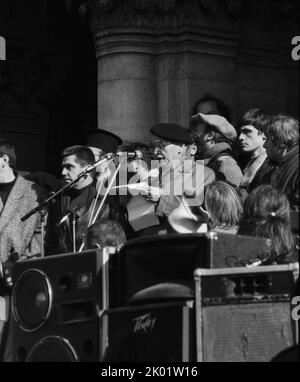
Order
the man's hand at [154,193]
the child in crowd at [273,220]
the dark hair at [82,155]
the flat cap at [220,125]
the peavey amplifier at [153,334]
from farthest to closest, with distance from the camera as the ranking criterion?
the dark hair at [82,155]
the flat cap at [220,125]
the man's hand at [154,193]
the child in crowd at [273,220]
the peavey amplifier at [153,334]

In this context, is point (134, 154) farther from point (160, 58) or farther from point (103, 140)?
point (160, 58)

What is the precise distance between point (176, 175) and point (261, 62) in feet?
13.7

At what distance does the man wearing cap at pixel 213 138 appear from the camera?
36.2ft

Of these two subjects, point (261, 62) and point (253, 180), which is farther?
point (261, 62)

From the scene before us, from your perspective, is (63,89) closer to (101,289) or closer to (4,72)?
(4,72)

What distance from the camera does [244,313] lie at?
7773mm

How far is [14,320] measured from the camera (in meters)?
9.15

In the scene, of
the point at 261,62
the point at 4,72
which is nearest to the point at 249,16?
the point at 261,62

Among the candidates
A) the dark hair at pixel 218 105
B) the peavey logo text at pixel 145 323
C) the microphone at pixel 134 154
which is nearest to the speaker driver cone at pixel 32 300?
the peavey logo text at pixel 145 323

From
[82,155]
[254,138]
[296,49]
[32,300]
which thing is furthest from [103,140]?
[32,300]

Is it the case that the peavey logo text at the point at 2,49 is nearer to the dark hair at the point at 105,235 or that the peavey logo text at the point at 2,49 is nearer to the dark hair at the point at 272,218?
the dark hair at the point at 105,235

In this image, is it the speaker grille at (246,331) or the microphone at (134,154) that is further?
the microphone at (134,154)

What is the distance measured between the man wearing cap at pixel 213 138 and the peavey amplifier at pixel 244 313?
314 cm
